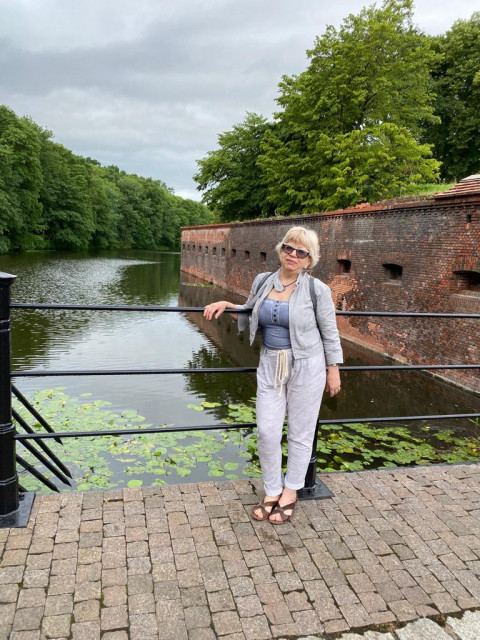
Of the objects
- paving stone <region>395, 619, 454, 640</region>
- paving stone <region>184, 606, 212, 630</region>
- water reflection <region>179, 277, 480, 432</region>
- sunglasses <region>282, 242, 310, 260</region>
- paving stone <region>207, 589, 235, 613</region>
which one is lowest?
water reflection <region>179, 277, 480, 432</region>

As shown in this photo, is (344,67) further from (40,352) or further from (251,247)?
(40,352)

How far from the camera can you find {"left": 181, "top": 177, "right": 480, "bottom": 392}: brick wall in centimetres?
839

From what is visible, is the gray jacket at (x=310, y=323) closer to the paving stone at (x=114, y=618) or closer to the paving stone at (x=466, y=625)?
the paving stone at (x=466, y=625)

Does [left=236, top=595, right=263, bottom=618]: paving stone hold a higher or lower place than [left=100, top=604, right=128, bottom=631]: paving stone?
lower

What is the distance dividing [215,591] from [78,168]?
193ft

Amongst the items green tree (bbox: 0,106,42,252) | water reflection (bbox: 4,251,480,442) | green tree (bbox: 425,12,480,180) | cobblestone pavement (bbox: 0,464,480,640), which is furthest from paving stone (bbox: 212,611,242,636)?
green tree (bbox: 0,106,42,252)

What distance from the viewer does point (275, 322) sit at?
251cm

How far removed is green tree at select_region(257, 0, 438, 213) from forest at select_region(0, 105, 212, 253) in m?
27.1

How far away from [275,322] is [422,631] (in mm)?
1528

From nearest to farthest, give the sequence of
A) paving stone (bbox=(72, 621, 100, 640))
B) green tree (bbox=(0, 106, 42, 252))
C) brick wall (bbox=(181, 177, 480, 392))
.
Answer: paving stone (bbox=(72, 621, 100, 640))
brick wall (bbox=(181, 177, 480, 392))
green tree (bbox=(0, 106, 42, 252))

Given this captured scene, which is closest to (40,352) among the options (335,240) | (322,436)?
(322,436)

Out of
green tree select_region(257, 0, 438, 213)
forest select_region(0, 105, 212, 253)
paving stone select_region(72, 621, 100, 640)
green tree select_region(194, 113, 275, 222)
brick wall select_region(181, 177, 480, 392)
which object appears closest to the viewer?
paving stone select_region(72, 621, 100, 640)

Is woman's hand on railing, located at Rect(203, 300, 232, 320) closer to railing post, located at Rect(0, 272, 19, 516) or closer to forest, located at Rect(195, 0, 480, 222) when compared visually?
railing post, located at Rect(0, 272, 19, 516)

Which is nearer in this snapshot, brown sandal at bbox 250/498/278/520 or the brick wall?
brown sandal at bbox 250/498/278/520
